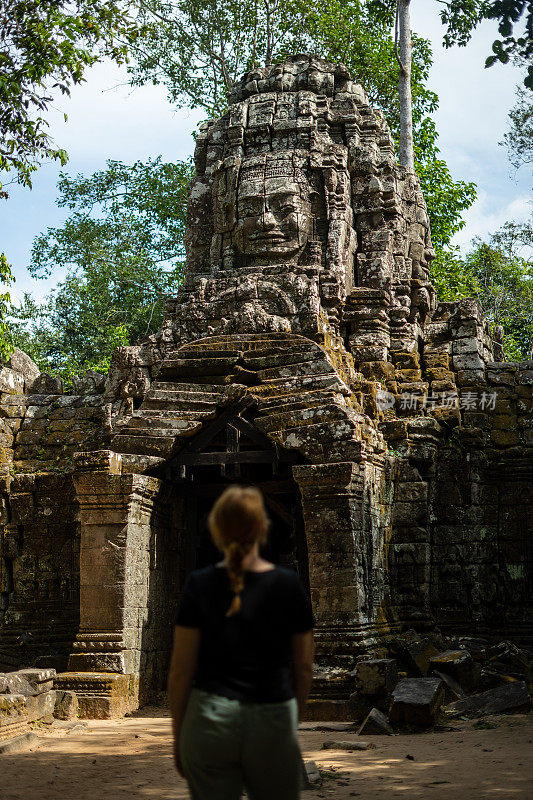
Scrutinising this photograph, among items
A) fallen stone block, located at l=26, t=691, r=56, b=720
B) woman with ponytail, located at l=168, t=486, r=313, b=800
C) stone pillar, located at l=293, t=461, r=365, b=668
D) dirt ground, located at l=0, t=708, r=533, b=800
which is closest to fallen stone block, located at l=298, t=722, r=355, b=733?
dirt ground, located at l=0, t=708, r=533, b=800

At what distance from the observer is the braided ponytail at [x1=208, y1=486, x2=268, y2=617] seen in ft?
Result: 10.8

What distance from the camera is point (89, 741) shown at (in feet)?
26.7

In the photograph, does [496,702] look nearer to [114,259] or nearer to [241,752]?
[241,752]

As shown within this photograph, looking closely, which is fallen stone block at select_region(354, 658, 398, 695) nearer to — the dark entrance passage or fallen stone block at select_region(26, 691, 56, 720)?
the dark entrance passage

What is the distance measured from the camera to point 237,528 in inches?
129

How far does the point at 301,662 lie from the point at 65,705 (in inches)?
257

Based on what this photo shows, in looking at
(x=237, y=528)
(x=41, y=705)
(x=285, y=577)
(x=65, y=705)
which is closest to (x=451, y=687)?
(x=65, y=705)

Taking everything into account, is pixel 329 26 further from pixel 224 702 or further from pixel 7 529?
pixel 224 702

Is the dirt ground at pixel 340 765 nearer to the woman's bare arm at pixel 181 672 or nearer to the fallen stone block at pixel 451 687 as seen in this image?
the fallen stone block at pixel 451 687

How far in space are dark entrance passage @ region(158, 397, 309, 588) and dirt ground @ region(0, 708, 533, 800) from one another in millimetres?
3006

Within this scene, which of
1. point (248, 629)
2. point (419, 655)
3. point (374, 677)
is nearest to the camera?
point (248, 629)

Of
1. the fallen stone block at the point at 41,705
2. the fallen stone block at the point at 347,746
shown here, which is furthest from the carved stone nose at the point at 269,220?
the fallen stone block at the point at 347,746

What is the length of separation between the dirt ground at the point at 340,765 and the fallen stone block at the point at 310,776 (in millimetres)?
58

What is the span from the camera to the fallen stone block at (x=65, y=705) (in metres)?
9.13
